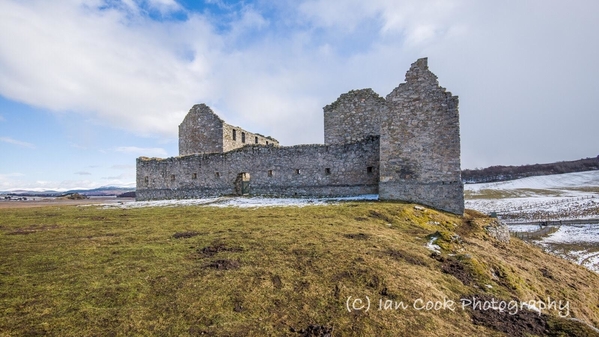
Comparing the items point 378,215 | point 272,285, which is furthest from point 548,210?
point 272,285

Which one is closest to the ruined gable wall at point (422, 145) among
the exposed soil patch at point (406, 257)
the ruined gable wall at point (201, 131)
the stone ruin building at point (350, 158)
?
the stone ruin building at point (350, 158)

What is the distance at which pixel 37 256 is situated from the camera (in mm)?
7223

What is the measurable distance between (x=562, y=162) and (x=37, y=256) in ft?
529

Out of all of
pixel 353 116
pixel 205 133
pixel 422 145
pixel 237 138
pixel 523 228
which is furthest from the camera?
pixel 237 138

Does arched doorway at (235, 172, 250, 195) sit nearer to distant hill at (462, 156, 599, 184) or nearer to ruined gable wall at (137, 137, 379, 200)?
ruined gable wall at (137, 137, 379, 200)

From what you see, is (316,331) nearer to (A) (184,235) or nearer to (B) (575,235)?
(A) (184,235)

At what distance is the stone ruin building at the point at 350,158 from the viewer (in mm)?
16906

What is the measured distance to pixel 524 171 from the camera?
116 m

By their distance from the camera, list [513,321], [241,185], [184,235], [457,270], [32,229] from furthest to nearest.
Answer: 1. [241,185]
2. [32,229]
3. [184,235]
4. [457,270]
5. [513,321]

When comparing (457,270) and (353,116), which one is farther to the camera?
(353,116)

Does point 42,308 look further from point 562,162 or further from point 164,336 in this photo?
point 562,162

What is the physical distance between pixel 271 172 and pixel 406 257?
56.0 feet

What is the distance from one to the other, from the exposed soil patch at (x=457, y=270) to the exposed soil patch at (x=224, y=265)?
15.6 feet

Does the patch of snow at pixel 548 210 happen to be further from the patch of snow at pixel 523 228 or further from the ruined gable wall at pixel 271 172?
the ruined gable wall at pixel 271 172
